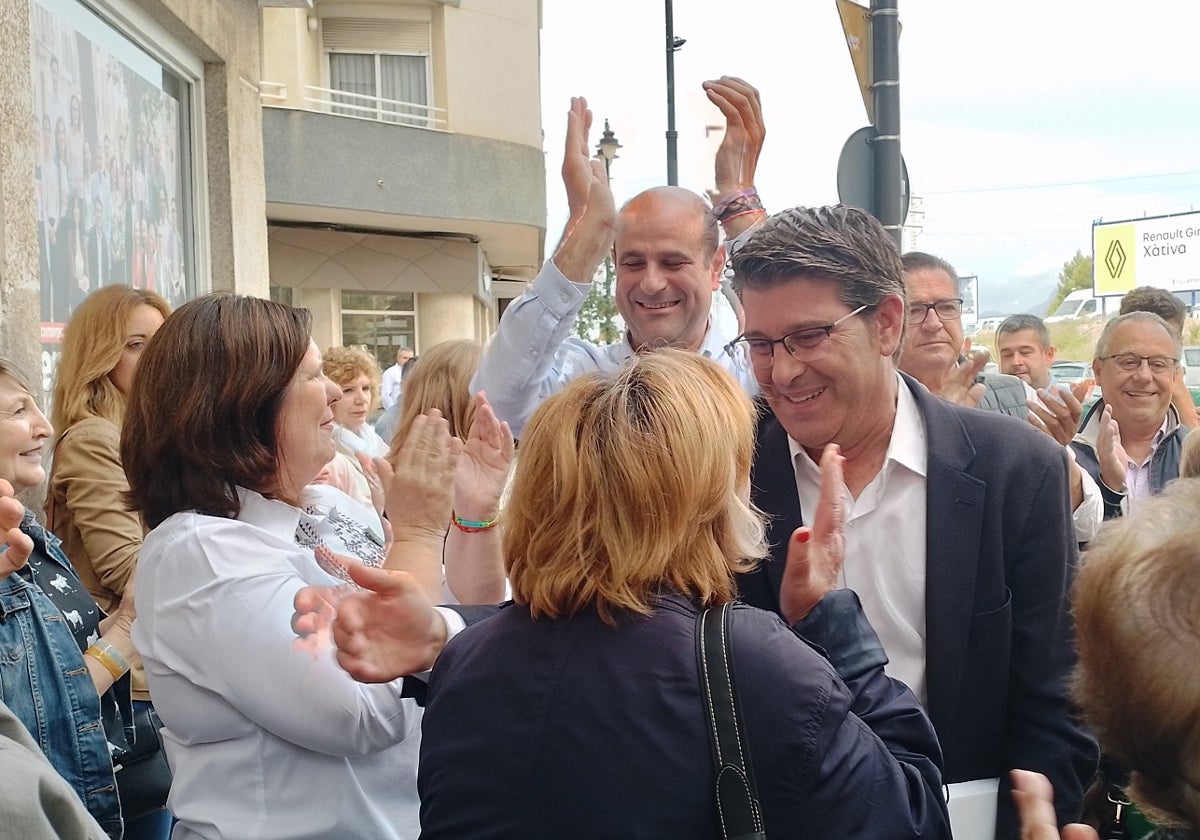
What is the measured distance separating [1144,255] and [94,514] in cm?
6316

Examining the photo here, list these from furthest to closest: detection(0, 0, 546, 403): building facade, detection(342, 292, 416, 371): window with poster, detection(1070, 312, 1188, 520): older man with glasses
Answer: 1. detection(342, 292, 416, 371): window with poster
2. detection(0, 0, 546, 403): building facade
3. detection(1070, 312, 1188, 520): older man with glasses

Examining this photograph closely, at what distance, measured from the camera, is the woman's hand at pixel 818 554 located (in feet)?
6.48

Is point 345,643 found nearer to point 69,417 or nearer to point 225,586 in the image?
point 225,586

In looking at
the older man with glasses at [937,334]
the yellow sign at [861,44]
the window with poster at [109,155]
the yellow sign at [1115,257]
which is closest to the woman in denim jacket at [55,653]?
the window with poster at [109,155]

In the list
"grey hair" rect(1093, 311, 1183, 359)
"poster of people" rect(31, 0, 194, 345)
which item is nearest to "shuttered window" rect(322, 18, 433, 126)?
"poster of people" rect(31, 0, 194, 345)

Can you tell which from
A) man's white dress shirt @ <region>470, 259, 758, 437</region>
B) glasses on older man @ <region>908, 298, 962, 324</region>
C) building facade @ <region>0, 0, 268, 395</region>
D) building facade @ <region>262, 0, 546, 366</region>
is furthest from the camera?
building facade @ <region>262, 0, 546, 366</region>

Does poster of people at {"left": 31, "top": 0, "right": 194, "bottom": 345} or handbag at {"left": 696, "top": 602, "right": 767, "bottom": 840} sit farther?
poster of people at {"left": 31, "top": 0, "right": 194, "bottom": 345}

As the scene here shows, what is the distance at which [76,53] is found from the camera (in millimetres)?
5246

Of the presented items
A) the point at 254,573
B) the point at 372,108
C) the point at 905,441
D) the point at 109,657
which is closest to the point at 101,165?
the point at 109,657

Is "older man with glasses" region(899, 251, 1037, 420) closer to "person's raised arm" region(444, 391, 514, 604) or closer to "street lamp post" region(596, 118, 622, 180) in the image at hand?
"person's raised arm" region(444, 391, 514, 604)

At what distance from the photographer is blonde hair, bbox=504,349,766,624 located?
1.82m

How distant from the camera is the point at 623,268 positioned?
3609 mm

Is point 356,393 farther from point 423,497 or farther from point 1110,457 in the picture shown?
point 423,497

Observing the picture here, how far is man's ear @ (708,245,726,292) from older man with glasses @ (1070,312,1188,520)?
1.82 meters
